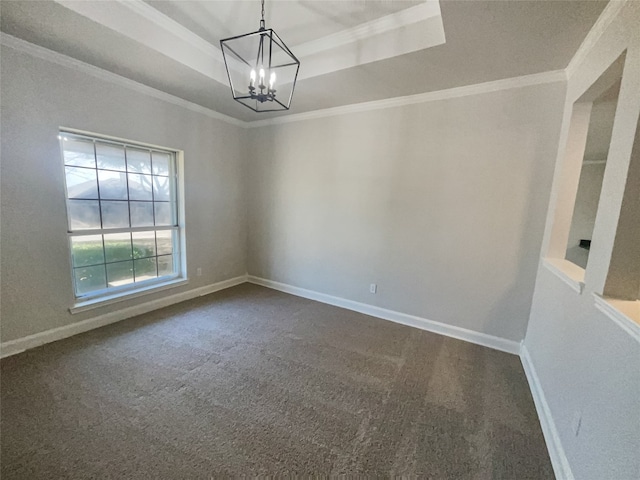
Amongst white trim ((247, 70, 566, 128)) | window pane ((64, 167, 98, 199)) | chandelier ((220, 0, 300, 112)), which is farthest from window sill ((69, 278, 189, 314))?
white trim ((247, 70, 566, 128))

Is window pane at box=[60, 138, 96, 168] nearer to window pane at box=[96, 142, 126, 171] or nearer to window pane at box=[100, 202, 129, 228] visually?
→ window pane at box=[96, 142, 126, 171]

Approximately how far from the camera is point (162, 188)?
353 cm

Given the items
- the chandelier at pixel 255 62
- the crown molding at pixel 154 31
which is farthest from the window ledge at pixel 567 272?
the crown molding at pixel 154 31

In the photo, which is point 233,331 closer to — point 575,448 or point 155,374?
point 155,374

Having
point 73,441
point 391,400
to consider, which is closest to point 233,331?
point 73,441

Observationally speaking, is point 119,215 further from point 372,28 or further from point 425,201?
point 425,201

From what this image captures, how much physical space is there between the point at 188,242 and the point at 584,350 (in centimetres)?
410

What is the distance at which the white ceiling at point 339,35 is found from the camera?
178 centimetres

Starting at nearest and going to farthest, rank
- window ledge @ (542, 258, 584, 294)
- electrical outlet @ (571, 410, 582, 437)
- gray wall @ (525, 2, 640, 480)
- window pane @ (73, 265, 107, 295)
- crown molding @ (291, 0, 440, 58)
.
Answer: gray wall @ (525, 2, 640, 480) < electrical outlet @ (571, 410, 582, 437) < window ledge @ (542, 258, 584, 294) < crown molding @ (291, 0, 440, 58) < window pane @ (73, 265, 107, 295)

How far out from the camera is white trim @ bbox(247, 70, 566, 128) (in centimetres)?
238

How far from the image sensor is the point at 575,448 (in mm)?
1348

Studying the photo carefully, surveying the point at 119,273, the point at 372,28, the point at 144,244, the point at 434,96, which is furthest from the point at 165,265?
the point at 434,96

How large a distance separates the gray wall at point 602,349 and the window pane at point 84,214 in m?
4.15

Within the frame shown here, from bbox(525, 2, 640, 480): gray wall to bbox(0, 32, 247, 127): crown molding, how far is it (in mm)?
4010
